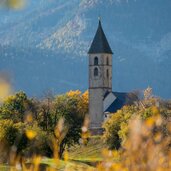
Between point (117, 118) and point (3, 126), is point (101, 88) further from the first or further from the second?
point (3, 126)

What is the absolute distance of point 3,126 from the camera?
48812 mm

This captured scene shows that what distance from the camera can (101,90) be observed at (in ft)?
373

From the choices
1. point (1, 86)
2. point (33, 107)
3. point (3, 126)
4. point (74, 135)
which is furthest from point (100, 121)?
point (1, 86)

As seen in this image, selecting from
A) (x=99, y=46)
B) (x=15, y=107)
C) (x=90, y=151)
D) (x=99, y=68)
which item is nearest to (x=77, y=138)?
(x=90, y=151)

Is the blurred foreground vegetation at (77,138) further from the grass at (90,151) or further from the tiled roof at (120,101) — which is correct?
the tiled roof at (120,101)

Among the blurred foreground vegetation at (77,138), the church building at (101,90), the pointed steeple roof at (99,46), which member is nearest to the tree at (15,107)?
the blurred foreground vegetation at (77,138)

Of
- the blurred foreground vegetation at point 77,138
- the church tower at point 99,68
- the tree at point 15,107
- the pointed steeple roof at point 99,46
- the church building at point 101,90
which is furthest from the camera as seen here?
the pointed steeple roof at point 99,46

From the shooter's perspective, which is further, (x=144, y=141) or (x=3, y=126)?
(x=3, y=126)

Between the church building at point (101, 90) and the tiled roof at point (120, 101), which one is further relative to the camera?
the church building at point (101, 90)

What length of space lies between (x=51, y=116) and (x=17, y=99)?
1059 centimetres

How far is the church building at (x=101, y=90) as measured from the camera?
10969 cm

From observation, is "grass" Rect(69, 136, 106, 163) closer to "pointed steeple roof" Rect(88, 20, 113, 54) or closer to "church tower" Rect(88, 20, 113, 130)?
"church tower" Rect(88, 20, 113, 130)

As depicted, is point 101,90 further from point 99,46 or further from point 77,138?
point 77,138

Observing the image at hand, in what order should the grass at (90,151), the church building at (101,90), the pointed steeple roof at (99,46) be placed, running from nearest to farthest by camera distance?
the grass at (90,151), the church building at (101,90), the pointed steeple roof at (99,46)
